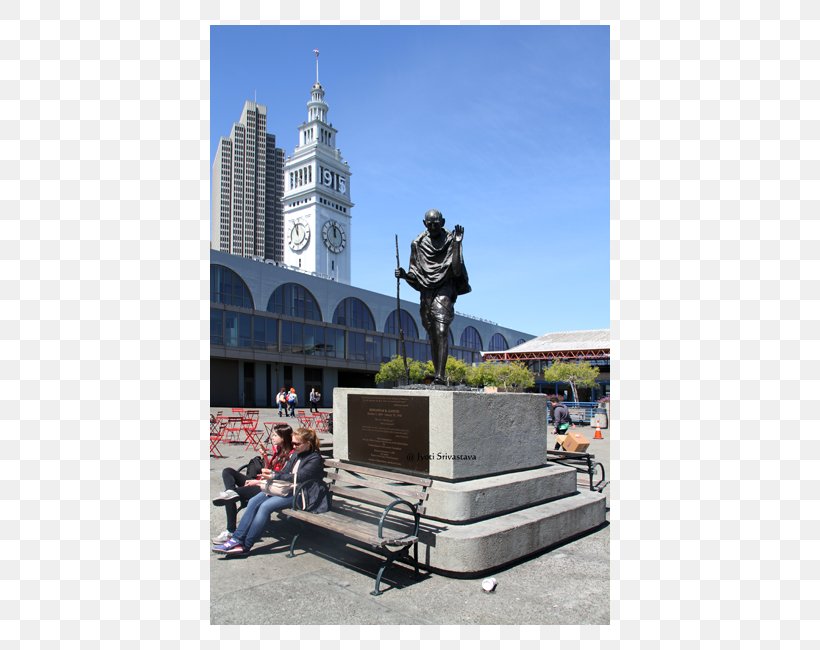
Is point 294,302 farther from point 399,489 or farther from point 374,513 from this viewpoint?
point 399,489

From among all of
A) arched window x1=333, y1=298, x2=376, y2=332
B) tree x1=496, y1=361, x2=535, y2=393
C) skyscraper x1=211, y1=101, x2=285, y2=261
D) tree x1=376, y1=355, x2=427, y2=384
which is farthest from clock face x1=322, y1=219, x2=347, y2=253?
tree x1=496, y1=361, x2=535, y2=393

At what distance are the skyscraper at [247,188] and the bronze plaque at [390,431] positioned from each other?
13321 cm

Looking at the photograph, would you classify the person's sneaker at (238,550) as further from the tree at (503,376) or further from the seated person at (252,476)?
the tree at (503,376)

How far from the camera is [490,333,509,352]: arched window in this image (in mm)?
80875

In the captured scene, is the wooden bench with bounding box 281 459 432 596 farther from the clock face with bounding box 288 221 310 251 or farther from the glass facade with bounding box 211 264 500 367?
the clock face with bounding box 288 221 310 251

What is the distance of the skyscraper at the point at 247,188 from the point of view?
133 meters

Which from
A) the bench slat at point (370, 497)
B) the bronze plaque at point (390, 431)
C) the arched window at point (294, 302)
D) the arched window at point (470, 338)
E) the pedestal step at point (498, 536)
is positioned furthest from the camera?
the arched window at point (470, 338)

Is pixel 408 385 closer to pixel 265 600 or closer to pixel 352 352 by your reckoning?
pixel 265 600

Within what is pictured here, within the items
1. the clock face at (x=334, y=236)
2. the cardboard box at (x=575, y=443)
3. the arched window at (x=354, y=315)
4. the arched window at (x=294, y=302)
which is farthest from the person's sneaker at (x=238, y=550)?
the clock face at (x=334, y=236)

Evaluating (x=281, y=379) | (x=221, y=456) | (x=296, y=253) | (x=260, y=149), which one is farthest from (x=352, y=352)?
(x=260, y=149)

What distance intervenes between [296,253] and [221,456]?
89.1 meters

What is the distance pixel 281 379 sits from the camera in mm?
47750

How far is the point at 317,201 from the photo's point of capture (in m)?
96.4

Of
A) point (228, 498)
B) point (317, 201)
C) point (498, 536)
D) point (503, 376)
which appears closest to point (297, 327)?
point (503, 376)
